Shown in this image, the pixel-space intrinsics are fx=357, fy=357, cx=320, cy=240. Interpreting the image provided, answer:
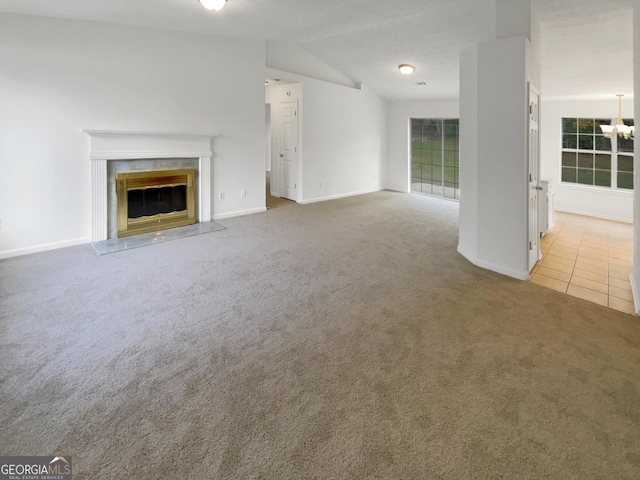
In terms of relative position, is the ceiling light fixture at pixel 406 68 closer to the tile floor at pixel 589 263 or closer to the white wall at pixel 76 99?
the white wall at pixel 76 99

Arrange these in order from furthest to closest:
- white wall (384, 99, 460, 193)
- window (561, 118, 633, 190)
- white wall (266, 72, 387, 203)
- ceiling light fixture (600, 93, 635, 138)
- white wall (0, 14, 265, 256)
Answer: white wall (384, 99, 460, 193)
white wall (266, 72, 387, 203)
window (561, 118, 633, 190)
ceiling light fixture (600, 93, 635, 138)
white wall (0, 14, 265, 256)

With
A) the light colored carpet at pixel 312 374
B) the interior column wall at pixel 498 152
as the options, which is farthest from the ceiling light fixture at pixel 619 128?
the light colored carpet at pixel 312 374

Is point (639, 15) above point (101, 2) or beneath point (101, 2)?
beneath

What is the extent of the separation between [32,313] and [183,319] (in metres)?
1.21

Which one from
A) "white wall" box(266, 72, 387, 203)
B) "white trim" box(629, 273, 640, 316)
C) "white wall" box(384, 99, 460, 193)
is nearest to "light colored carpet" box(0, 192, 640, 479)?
"white trim" box(629, 273, 640, 316)

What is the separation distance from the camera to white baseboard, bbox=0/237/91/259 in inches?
164

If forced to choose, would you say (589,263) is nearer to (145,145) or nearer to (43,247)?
(145,145)

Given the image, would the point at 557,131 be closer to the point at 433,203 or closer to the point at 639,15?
the point at 433,203

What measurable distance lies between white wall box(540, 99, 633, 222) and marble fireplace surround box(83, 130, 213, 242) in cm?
602

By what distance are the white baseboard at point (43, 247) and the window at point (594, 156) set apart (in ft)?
29.7

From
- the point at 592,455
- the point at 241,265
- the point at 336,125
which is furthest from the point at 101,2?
the point at 592,455

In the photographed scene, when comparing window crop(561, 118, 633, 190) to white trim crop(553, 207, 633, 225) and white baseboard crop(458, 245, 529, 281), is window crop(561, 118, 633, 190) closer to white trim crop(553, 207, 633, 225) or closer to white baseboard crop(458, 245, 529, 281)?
white trim crop(553, 207, 633, 225)

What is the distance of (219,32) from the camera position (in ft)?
17.5

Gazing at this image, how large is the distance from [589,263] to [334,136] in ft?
17.8
